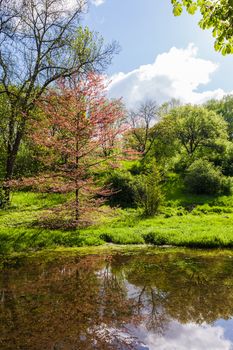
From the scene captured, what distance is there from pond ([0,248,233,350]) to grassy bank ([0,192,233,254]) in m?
1.88

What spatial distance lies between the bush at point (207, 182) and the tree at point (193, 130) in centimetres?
1391

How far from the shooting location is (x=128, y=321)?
601 centimetres

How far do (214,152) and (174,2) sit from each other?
31.6 m

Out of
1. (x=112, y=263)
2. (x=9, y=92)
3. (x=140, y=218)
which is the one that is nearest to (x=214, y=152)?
(x=140, y=218)

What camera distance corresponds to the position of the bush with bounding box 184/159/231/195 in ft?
83.4

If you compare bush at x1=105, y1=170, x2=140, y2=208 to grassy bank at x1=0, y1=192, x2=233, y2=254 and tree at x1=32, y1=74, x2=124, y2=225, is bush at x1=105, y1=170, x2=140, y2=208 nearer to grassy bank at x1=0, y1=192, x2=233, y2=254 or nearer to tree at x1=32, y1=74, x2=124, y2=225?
grassy bank at x1=0, y1=192, x2=233, y2=254

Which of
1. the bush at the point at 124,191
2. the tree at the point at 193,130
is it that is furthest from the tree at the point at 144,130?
the bush at the point at 124,191

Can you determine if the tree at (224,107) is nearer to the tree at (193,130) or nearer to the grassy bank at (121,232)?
the tree at (193,130)

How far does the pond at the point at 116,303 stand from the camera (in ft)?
17.5

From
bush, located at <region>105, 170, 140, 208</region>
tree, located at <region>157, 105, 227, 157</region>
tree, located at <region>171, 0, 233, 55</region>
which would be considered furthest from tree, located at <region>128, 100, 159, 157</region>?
tree, located at <region>171, 0, 233, 55</region>

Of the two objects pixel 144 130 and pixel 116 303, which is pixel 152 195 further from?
pixel 144 130

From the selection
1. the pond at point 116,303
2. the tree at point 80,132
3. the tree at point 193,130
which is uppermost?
the tree at point 193,130

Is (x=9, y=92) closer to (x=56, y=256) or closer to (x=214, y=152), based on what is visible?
(x=56, y=256)

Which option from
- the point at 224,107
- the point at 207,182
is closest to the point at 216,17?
the point at 207,182
